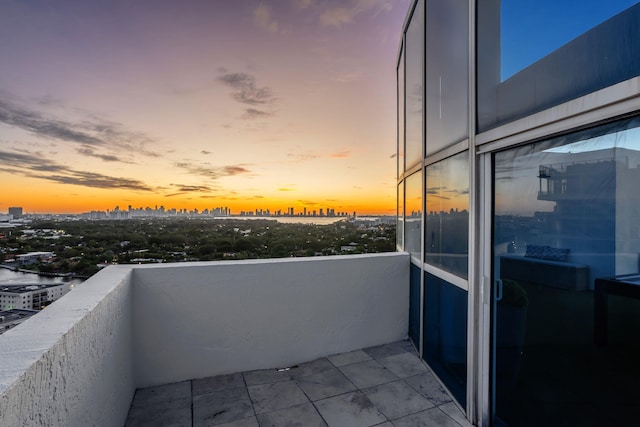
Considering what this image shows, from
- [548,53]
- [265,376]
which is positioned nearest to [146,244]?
[265,376]

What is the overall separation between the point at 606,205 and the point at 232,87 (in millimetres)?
6726

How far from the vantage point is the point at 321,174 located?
9.30 metres

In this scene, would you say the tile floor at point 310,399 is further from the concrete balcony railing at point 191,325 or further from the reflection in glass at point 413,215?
the reflection in glass at point 413,215

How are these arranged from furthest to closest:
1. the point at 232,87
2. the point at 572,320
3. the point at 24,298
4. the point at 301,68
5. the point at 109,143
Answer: the point at 109,143 < the point at 232,87 < the point at 301,68 < the point at 24,298 < the point at 572,320

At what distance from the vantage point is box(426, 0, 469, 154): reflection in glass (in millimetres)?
2340

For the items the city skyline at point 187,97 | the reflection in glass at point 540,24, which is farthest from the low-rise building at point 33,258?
the reflection in glass at point 540,24

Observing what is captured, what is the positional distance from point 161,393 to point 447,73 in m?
3.71

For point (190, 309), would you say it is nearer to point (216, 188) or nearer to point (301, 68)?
point (301, 68)

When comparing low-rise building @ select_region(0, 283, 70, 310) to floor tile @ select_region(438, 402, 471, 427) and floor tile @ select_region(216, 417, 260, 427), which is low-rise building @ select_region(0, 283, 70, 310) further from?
floor tile @ select_region(438, 402, 471, 427)

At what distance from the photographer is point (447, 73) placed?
8.66 feet

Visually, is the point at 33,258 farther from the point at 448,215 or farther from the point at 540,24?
the point at 540,24

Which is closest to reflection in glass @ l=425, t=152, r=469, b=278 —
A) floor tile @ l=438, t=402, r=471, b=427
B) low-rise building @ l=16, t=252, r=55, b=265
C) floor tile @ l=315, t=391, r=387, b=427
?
floor tile @ l=438, t=402, r=471, b=427

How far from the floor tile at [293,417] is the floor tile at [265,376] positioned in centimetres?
45

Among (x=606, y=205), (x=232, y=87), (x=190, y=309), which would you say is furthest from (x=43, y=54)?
(x=606, y=205)
